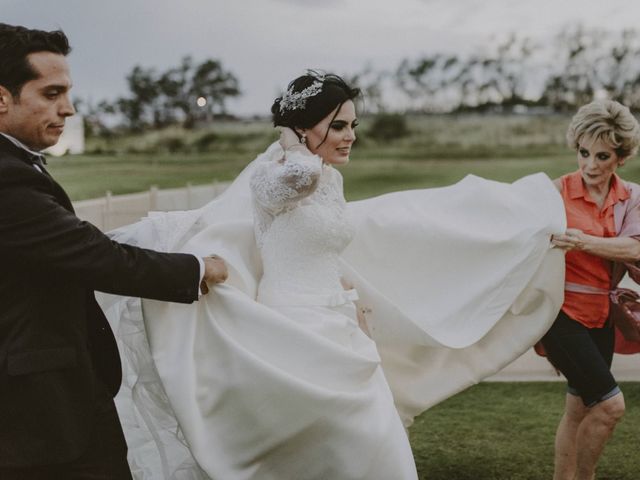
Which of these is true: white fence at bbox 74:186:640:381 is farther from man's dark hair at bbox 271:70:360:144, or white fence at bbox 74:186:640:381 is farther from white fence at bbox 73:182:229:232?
man's dark hair at bbox 271:70:360:144

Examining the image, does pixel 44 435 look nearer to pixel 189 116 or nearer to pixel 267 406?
pixel 267 406

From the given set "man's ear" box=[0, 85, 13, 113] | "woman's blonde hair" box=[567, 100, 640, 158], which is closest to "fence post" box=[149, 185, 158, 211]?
"woman's blonde hair" box=[567, 100, 640, 158]

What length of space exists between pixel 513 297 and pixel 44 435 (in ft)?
6.68

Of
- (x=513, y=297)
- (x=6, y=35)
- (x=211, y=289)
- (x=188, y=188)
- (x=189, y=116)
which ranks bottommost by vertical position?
(x=188, y=188)

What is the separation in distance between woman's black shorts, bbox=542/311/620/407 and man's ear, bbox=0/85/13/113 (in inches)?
91.5

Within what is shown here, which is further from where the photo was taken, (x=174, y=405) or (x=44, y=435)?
(x=174, y=405)

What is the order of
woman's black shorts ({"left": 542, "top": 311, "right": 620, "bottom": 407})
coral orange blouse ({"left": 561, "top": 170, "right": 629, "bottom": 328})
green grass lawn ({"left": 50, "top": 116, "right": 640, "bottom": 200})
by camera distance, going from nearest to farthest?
woman's black shorts ({"left": 542, "top": 311, "right": 620, "bottom": 407})
coral orange blouse ({"left": 561, "top": 170, "right": 629, "bottom": 328})
green grass lawn ({"left": 50, "top": 116, "right": 640, "bottom": 200})

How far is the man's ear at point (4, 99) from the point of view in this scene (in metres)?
2.09

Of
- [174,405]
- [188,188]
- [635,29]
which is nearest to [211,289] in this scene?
[174,405]

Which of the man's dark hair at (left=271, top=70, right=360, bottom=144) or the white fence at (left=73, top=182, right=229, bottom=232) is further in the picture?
the white fence at (left=73, top=182, right=229, bottom=232)

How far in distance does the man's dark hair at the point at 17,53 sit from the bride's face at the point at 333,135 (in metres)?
1.05

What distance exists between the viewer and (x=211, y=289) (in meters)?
2.68

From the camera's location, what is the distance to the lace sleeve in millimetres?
2695

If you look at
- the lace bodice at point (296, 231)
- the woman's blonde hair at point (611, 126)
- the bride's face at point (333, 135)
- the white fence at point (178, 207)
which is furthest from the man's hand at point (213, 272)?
the white fence at point (178, 207)
